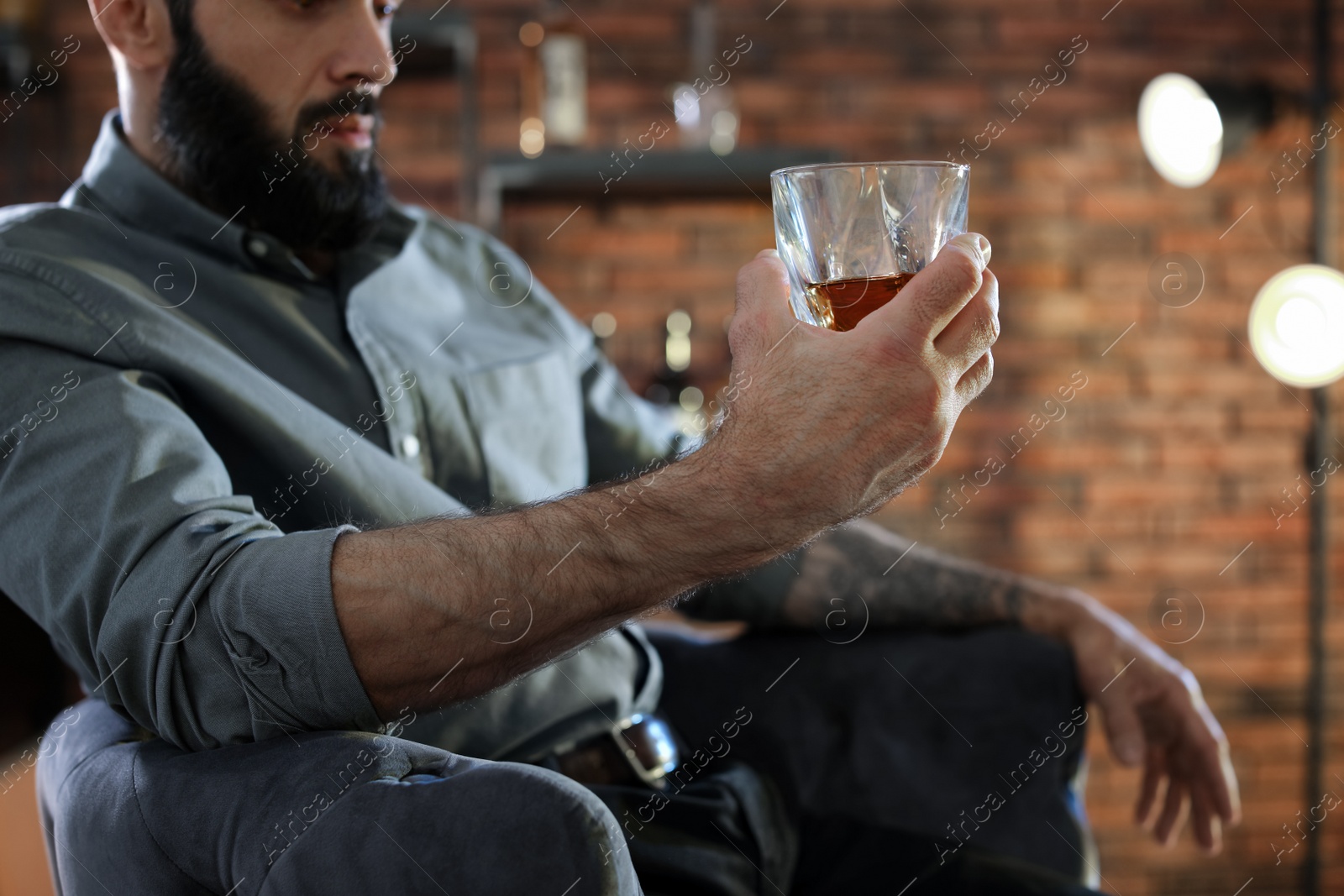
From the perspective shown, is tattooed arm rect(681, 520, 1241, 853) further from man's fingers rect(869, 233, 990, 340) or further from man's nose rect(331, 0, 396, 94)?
man's nose rect(331, 0, 396, 94)

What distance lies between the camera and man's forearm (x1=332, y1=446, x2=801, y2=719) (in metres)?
0.71

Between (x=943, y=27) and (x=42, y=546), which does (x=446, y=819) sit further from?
(x=943, y=27)

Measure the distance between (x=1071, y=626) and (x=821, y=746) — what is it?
0.90ft

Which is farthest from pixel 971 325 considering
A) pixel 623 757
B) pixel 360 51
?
pixel 360 51

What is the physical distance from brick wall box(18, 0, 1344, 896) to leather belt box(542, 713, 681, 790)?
1.51 meters

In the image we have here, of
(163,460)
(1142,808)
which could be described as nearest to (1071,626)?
(1142,808)

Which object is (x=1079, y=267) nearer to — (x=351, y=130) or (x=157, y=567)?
(x=351, y=130)

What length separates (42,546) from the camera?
773 millimetres

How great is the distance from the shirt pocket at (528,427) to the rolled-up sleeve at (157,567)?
1.15 feet

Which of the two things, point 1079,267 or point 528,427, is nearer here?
point 528,427

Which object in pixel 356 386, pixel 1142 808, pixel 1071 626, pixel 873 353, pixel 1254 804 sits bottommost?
pixel 1254 804

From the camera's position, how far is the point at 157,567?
2.40 ft

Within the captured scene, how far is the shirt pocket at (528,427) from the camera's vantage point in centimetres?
114

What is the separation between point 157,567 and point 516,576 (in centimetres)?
23
